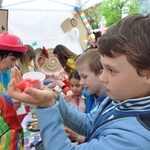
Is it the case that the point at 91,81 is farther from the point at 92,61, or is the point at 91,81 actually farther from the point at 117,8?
the point at 117,8

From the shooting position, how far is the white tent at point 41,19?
3.58 metres

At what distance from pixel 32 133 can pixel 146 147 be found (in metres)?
0.97

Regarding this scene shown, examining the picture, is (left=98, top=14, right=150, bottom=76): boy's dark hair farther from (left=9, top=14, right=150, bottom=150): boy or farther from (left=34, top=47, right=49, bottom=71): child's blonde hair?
(left=34, top=47, right=49, bottom=71): child's blonde hair

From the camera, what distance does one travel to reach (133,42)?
0.46m

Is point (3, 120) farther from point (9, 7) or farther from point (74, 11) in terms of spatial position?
point (74, 11)

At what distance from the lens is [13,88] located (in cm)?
62

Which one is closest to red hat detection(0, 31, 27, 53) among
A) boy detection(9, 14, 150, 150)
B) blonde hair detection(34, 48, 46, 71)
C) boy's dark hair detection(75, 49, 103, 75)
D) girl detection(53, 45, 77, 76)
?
boy's dark hair detection(75, 49, 103, 75)

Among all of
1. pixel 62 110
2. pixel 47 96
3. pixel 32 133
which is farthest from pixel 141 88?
pixel 32 133

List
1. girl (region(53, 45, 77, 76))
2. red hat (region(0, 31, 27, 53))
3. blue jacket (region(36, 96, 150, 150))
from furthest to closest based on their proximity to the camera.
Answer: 1. girl (region(53, 45, 77, 76))
2. red hat (region(0, 31, 27, 53))
3. blue jacket (region(36, 96, 150, 150))

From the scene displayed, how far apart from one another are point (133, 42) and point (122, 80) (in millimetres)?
85

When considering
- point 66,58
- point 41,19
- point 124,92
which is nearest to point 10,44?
point 124,92

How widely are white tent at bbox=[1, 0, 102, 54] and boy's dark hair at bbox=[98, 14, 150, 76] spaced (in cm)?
322

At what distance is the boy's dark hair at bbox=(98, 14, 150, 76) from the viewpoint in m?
0.46

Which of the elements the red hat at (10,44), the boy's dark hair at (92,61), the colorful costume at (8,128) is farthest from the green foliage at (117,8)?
the colorful costume at (8,128)
